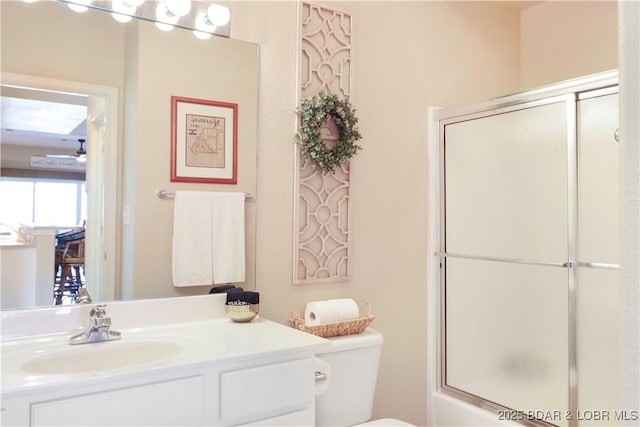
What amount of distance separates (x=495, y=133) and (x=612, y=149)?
21.4 inches

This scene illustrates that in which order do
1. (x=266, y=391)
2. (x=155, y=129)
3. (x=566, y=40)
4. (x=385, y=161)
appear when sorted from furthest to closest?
(x=566, y=40) < (x=385, y=161) < (x=155, y=129) < (x=266, y=391)

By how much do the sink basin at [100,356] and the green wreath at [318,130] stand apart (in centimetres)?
98

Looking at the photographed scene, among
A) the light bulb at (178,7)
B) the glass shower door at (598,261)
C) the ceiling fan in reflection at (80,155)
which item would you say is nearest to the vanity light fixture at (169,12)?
the light bulb at (178,7)

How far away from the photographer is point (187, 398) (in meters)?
1.35

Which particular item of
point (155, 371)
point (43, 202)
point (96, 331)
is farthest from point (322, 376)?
point (43, 202)

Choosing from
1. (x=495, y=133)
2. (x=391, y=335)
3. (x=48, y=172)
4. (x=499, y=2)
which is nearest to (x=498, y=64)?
(x=499, y=2)

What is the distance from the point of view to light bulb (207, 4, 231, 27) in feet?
6.28

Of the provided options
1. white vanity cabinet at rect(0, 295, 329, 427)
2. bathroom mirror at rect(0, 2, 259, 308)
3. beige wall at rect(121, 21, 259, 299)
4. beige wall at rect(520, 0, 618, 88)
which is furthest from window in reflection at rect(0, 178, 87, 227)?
beige wall at rect(520, 0, 618, 88)

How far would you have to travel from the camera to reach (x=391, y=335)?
245cm

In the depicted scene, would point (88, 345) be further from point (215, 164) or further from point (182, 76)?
point (182, 76)

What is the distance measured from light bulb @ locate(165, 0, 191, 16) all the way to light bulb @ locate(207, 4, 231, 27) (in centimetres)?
8

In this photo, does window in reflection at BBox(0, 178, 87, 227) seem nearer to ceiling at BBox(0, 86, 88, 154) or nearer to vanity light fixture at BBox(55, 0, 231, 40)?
ceiling at BBox(0, 86, 88, 154)

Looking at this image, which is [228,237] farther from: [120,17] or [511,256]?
[511,256]

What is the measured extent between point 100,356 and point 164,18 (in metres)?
1.22
